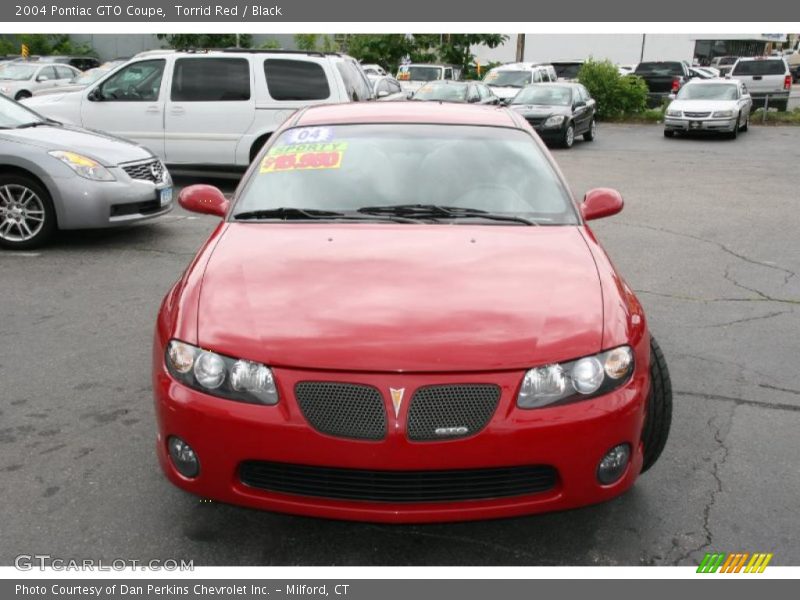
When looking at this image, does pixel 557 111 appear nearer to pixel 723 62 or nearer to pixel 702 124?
pixel 702 124

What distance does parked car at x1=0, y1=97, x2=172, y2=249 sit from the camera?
7.79 meters

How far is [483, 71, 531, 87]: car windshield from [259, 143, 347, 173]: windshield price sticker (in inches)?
884

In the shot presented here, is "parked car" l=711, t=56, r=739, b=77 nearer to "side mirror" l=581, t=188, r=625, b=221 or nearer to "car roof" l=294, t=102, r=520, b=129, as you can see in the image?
"car roof" l=294, t=102, r=520, b=129

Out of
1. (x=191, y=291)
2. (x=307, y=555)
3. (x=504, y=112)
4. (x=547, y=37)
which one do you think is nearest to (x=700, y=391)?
(x=504, y=112)

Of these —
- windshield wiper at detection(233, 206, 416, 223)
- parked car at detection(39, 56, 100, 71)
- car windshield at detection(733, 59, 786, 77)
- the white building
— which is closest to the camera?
windshield wiper at detection(233, 206, 416, 223)

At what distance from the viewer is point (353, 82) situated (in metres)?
12.4

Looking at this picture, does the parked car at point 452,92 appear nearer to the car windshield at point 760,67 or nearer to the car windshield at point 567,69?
the car windshield at point 760,67

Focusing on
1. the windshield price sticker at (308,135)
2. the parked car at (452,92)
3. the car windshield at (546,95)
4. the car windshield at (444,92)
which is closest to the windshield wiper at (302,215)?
the windshield price sticker at (308,135)

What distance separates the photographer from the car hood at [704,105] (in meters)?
21.1

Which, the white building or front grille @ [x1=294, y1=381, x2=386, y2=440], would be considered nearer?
front grille @ [x1=294, y1=381, x2=386, y2=440]

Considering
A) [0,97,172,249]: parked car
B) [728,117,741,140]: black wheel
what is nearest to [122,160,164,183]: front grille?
[0,97,172,249]: parked car

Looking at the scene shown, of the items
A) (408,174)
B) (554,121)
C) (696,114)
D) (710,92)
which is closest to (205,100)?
(408,174)

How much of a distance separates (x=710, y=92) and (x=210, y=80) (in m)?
14.9

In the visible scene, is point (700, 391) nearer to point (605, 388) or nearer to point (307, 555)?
point (605, 388)
